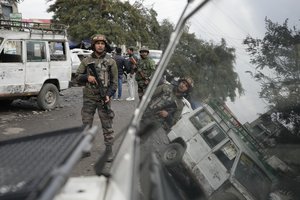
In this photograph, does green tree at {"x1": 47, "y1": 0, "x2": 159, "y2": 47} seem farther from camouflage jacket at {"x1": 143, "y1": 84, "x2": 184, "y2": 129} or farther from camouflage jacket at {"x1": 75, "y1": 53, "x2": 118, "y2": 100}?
camouflage jacket at {"x1": 143, "y1": 84, "x2": 184, "y2": 129}

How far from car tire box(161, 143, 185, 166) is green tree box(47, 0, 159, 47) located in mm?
26190

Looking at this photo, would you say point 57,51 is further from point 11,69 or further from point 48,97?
point 11,69

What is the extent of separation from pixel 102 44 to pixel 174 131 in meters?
3.96

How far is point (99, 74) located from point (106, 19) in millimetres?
23927

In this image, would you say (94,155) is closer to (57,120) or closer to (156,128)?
(57,120)

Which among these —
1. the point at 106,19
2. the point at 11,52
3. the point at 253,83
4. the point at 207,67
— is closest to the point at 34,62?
the point at 11,52

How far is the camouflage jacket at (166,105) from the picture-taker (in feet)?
5.88

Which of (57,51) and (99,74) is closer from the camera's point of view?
(99,74)

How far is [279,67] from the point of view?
1.67m

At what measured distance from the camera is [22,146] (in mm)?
2084

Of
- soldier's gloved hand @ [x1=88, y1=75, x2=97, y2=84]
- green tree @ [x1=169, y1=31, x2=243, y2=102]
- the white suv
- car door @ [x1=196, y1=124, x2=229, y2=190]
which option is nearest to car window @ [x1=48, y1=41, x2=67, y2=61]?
the white suv

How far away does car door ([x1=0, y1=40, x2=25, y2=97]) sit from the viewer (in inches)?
352

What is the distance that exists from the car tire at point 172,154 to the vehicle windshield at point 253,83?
0.17 feet

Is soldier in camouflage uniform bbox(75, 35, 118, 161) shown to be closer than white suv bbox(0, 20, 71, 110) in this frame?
Yes
